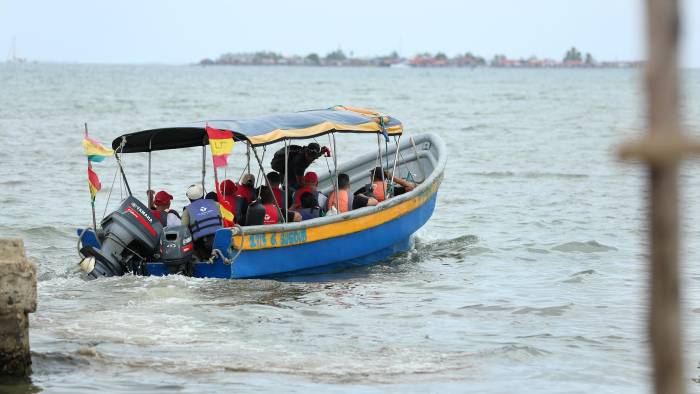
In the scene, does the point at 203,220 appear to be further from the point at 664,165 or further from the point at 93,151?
the point at 664,165

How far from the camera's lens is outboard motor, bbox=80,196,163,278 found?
11.6 metres

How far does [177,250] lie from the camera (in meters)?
11.7

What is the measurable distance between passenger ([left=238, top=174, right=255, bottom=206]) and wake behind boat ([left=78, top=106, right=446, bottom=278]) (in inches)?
14.4

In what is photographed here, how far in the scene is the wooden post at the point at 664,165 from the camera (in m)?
3.87

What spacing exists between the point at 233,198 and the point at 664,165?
9.35 m

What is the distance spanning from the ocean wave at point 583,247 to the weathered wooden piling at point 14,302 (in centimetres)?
983

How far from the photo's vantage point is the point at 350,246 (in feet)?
42.9

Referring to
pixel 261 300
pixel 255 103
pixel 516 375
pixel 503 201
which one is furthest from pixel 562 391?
pixel 255 103

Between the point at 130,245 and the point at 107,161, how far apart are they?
18327 mm

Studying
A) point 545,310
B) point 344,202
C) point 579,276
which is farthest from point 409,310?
point 579,276

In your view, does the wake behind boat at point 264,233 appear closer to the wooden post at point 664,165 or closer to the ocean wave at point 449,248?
the ocean wave at point 449,248

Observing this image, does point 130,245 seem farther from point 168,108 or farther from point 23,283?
point 168,108

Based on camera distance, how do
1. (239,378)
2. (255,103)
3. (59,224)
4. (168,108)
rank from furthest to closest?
1. (255,103)
2. (168,108)
3. (59,224)
4. (239,378)

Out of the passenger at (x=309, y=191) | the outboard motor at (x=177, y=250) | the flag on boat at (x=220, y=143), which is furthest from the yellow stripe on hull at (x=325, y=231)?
the flag on boat at (x=220, y=143)
